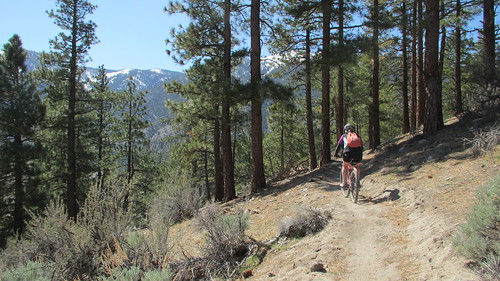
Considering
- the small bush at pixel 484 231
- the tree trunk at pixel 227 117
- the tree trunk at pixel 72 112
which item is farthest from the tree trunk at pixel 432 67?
the tree trunk at pixel 72 112

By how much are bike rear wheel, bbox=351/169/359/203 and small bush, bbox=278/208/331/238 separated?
1467 mm

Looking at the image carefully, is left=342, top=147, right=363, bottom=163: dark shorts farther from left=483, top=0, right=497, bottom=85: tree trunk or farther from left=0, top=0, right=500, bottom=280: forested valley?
left=483, top=0, right=497, bottom=85: tree trunk

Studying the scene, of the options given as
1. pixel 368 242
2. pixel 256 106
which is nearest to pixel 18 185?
pixel 256 106

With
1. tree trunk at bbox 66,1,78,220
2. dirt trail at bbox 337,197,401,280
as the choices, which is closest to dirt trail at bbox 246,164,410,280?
dirt trail at bbox 337,197,401,280

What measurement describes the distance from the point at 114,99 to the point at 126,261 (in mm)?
14599

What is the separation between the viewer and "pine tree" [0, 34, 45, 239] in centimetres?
1511

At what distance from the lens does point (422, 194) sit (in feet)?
20.1

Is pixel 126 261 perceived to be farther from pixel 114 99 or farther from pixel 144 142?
pixel 144 142

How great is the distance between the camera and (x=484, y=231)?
335 centimetres

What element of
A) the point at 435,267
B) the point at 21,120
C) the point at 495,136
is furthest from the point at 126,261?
the point at 21,120

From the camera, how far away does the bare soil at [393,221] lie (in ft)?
13.1

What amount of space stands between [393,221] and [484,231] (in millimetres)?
2246

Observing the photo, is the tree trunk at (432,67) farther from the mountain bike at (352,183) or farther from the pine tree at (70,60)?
the pine tree at (70,60)

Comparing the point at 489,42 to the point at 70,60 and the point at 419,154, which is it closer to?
the point at 419,154
